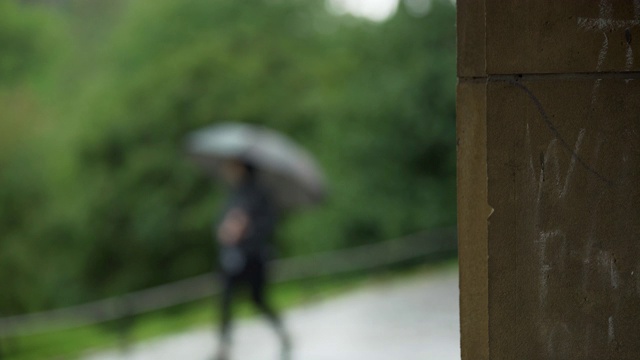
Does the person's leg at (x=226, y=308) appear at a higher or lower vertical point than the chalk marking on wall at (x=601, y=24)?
higher

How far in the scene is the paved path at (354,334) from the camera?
10688 mm

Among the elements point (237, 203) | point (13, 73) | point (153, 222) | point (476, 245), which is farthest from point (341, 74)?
point (476, 245)

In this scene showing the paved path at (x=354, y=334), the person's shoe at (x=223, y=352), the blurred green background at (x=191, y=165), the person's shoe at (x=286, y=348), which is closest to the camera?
the person's shoe at (x=223, y=352)

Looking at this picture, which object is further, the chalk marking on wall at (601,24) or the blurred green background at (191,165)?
the blurred green background at (191,165)

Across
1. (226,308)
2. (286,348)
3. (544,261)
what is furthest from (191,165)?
(544,261)

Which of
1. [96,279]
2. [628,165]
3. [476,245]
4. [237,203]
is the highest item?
[96,279]

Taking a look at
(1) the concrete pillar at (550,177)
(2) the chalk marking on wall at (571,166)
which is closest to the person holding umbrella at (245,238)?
(1) the concrete pillar at (550,177)

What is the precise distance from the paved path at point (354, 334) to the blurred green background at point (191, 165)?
170 inches

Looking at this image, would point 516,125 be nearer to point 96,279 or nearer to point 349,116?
point 349,116

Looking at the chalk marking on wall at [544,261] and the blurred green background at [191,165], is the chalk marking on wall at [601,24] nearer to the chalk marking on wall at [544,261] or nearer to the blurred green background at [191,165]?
the chalk marking on wall at [544,261]

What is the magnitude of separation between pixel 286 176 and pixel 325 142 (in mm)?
9105

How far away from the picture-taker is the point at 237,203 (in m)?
9.91

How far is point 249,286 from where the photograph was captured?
9.94 meters

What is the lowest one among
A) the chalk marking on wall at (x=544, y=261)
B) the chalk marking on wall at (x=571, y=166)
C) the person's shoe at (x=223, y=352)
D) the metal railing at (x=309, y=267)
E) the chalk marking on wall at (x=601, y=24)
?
the chalk marking on wall at (x=544, y=261)
